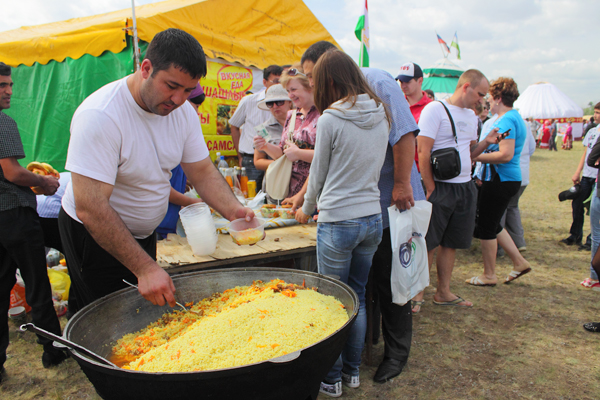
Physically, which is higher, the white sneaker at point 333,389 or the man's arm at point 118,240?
the man's arm at point 118,240

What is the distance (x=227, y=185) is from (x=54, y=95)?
535cm

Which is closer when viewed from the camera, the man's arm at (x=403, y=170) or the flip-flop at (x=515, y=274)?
the man's arm at (x=403, y=170)

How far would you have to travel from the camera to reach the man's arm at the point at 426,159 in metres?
2.99

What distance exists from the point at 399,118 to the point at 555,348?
2.17 m

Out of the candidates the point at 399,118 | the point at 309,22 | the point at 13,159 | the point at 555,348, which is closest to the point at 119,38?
the point at 13,159

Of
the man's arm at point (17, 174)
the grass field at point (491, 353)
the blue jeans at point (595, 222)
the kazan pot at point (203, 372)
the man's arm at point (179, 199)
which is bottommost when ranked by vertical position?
the grass field at point (491, 353)

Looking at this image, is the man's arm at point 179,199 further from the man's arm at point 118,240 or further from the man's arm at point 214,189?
the man's arm at point 118,240

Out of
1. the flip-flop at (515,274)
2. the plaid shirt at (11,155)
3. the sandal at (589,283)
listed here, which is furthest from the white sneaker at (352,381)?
the sandal at (589,283)

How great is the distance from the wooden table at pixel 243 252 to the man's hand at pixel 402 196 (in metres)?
0.63

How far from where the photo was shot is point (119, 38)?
4738 millimetres

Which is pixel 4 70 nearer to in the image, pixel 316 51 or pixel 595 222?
pixel 316 51

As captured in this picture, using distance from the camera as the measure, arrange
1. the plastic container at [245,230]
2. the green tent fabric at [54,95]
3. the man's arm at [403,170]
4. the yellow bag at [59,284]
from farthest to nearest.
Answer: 1. the green tent fabric at [54,95]
2. the yellow bag at [59,284]
3. the man's arm at [403,170]
4. the plastic container at [245,230]

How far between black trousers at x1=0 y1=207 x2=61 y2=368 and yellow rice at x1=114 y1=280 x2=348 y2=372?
1587mm

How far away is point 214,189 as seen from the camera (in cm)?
196
